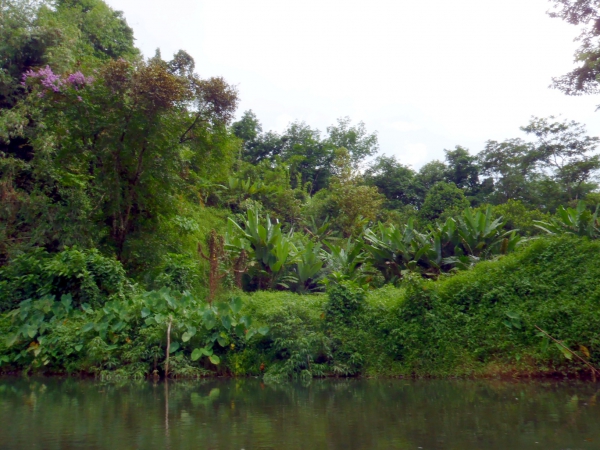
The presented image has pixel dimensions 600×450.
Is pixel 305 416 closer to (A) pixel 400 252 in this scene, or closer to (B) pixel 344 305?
(B) pixel 344 305

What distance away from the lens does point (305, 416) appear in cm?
550

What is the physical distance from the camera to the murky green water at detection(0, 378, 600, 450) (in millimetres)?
4324

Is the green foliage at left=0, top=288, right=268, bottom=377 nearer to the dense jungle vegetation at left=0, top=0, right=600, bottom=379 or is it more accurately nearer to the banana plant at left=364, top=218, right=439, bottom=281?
the dense jungle vegetation at left=0, top=0, right=600, bottom=379

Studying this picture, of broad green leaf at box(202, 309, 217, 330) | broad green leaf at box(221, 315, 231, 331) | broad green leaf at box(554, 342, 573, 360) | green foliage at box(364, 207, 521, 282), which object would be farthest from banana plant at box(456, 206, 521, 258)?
broad green leaf at box(202, 309, 217, 330)

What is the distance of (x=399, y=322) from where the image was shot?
8914 mm

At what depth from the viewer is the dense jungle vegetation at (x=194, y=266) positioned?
Answer: 8609 mm

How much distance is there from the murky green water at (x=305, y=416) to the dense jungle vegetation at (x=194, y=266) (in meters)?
0.91

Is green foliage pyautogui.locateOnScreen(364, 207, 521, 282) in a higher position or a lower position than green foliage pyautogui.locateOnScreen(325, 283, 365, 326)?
higher

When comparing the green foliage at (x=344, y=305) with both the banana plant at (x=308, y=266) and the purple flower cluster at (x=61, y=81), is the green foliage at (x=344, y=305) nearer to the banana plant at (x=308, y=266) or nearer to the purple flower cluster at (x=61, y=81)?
the banana plant at (x=308, y=266)

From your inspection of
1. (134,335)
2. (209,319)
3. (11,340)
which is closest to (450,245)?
(209,319)

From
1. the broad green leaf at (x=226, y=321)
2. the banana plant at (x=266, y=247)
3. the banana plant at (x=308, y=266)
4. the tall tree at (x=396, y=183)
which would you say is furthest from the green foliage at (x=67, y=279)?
the tall tree at (x=396, y=183)

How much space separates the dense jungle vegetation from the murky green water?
2.99ft

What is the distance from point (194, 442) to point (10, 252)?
30.2ft

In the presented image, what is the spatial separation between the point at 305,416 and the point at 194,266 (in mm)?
6474
